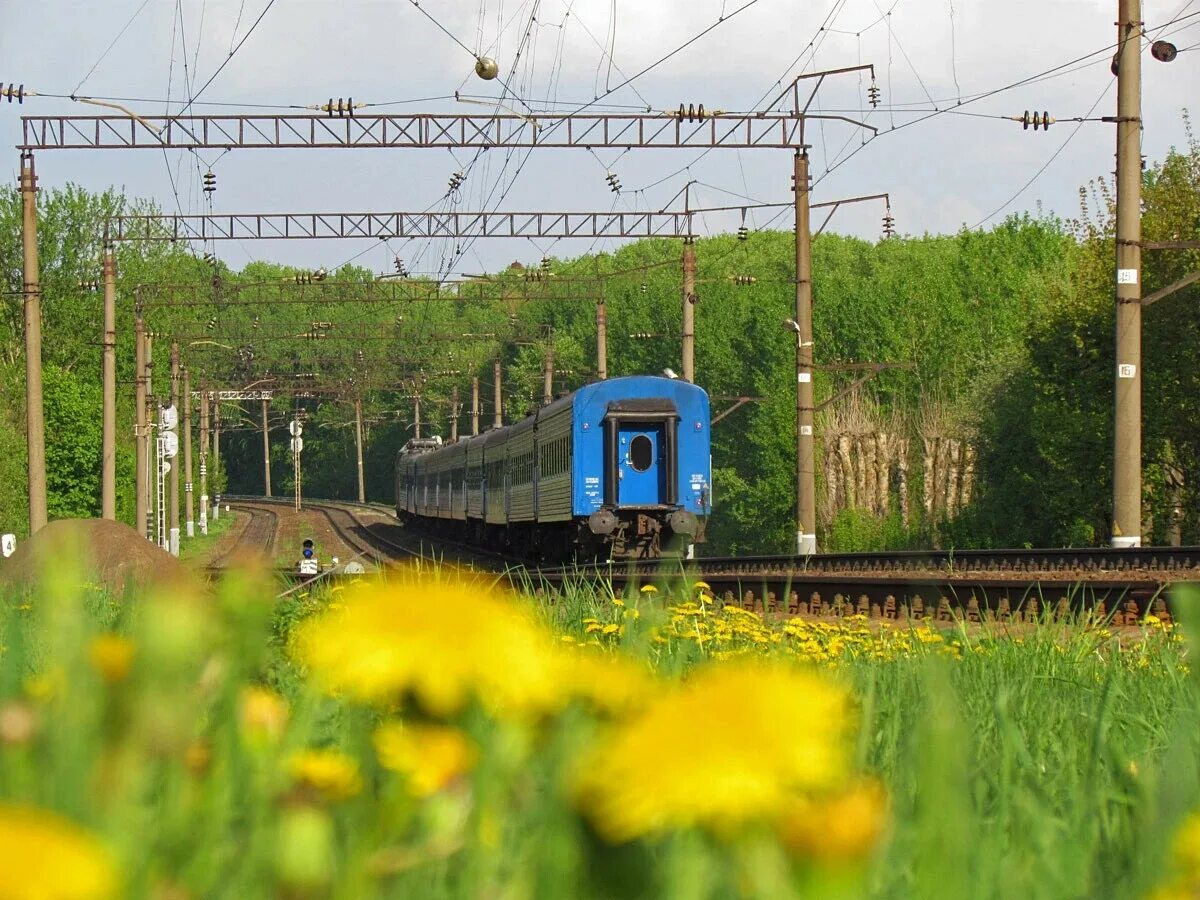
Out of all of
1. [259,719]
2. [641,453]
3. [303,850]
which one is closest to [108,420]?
[641,453]

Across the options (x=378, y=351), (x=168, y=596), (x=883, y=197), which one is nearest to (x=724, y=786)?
(x=168, y=596)

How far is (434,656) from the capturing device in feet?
3.50

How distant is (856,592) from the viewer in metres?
16.8

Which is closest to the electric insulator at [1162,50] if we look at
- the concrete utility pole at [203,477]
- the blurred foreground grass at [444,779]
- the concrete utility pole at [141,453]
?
the blurred foreground grass at [444,779]

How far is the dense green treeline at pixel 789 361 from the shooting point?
3444cm

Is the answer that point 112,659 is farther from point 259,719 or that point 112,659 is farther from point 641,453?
point 641,453

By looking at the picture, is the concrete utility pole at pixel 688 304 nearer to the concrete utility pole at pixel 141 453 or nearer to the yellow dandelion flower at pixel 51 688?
the concrete utility pole at pixel 141 453

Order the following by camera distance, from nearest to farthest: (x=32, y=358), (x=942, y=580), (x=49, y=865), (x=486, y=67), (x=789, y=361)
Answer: (x=49, y=865)
(x=942, y=580)
(x=486, y=67)
(x=32, y=358)
(x=789, y=361)

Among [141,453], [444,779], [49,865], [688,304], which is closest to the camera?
[49,865]

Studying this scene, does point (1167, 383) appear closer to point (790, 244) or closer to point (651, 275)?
point (651, 275)

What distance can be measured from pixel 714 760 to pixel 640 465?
1041 inches

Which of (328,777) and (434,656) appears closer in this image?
(434,656)

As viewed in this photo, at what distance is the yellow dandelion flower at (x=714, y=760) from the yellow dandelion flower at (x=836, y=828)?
0.02 m

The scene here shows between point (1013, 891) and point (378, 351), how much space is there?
8730 centimetres
